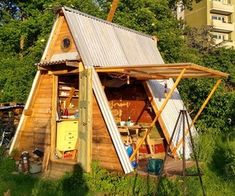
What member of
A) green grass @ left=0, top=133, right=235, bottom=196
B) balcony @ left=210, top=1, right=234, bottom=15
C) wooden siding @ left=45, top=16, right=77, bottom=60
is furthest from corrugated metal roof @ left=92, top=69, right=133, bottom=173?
balcony @ left=210, top=1, right=234, bottom=15

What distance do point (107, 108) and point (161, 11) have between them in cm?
1777

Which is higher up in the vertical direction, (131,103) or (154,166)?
(131,103)

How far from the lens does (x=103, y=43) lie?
446 inches

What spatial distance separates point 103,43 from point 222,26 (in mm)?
37014

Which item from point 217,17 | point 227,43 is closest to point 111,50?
point 227,43

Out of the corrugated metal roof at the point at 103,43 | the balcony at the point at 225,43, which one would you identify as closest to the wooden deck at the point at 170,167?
the corrugated metal roof at the point at 103,43

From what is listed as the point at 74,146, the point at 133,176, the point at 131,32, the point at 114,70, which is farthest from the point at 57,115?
the point at 131,32

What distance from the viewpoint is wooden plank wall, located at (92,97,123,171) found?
9305 millimetres

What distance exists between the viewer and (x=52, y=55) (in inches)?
443

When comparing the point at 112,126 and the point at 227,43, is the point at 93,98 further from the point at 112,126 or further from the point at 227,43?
the point at 227,43

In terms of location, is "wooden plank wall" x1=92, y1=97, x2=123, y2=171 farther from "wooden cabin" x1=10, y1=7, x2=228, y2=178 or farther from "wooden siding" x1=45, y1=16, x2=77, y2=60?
"wooden siding" x1=45, y1=16, x2=77, y2=60

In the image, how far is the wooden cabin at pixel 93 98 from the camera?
9562 millimetres

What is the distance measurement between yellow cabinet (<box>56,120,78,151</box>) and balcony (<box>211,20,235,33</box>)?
36430 millimetres

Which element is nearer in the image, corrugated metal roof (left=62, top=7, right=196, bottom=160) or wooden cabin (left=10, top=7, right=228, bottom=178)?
wooden cabin (left=10, top=7, right=228, bottom=178)
